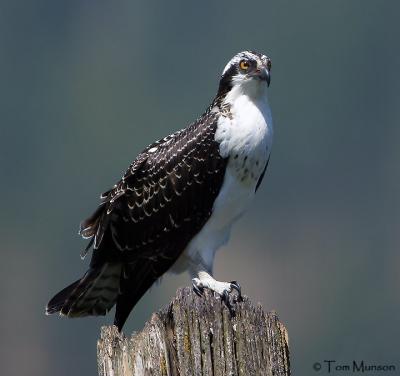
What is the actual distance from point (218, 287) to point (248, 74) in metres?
2.24

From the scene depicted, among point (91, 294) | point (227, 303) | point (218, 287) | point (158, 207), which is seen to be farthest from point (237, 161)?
point (227, 303)

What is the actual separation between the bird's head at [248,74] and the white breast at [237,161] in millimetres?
82

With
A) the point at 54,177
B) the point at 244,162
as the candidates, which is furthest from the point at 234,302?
the point at 54,177

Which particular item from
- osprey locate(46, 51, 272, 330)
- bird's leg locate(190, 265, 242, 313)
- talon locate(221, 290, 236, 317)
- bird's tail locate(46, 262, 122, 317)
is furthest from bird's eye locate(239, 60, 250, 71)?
talon locate(221, 290, 236, 317)

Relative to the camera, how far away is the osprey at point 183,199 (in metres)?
14.2

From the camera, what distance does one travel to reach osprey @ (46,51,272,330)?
14234 mm

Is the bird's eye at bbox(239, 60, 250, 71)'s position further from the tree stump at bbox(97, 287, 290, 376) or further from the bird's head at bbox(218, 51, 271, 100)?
the tree stump at bbox(97, 287, 290, 376)

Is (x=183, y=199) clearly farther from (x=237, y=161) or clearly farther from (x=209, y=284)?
(x=209, y=284)

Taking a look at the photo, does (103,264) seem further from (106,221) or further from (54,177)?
(54,177)

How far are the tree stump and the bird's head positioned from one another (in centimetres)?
344

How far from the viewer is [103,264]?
1441cm

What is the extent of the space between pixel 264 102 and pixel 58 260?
103827 mm

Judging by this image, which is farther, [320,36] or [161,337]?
[320,36]

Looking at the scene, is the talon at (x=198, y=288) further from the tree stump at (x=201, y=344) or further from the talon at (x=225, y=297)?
the tree stump at (x=201, y=344)
